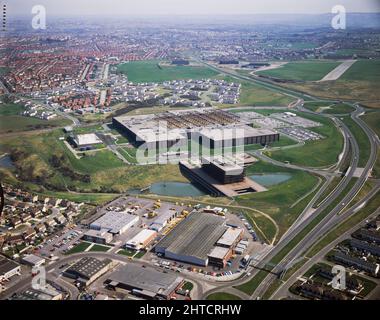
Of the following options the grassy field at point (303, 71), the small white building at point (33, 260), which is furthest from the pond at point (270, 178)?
the grassy field at point (303, 71)

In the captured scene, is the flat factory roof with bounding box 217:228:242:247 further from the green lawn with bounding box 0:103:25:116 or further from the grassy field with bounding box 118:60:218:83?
the grassy field with bounding box 118:60:218:83

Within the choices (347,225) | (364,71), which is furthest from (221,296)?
(364,71)

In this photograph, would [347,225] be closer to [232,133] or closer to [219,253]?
[219,253]

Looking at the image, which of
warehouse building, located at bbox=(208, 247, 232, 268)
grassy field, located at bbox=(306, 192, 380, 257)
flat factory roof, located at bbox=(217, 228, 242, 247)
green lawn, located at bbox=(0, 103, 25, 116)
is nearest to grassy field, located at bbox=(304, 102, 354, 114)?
grassy field, located at bbox=(306, 192, 380, 257)

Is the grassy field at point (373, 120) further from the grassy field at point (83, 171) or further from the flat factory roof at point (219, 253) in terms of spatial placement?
the flat factory roof at point (219, 253)

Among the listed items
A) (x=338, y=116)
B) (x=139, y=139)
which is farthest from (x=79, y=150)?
(x=338, y=116)

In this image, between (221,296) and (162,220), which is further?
(162,220)
